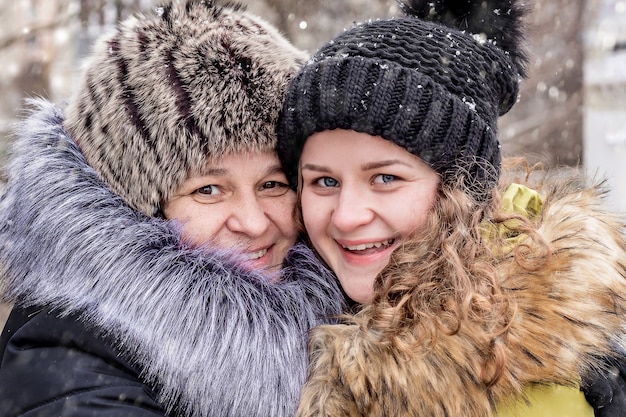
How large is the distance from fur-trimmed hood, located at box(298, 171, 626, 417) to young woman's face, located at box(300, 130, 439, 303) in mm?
332

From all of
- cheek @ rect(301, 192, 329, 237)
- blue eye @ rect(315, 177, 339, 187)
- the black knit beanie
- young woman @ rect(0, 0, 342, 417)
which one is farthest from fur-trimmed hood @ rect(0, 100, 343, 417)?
the black knit beanie

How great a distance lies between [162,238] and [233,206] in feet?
1.09

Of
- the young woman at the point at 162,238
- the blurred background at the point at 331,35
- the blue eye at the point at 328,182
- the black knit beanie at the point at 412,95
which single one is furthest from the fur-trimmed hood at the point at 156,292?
the blurred background at the point at 331,35

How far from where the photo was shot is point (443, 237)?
2203 mm

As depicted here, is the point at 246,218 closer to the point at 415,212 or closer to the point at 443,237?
the point at 415,212

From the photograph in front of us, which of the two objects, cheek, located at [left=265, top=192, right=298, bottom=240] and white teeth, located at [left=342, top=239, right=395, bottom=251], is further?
cheek, located at [left=265, top=192, right=298, bottom=240]

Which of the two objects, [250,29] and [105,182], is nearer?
[105,182]

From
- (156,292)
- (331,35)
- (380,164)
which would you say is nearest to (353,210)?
(380,164)

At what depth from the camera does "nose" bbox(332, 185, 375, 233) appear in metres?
2.35

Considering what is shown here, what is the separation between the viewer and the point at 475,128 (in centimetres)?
239

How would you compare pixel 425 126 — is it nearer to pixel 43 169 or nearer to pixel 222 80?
pixel 222 80

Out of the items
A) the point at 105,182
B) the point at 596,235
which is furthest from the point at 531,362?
the point at 105,182

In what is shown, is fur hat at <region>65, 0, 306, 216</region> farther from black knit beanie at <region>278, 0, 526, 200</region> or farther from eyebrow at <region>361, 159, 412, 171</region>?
eyebrow at <region>361, 159, 412, 171</region>

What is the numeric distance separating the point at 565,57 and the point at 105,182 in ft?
24.6
